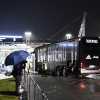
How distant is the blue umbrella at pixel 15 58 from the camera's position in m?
14.5

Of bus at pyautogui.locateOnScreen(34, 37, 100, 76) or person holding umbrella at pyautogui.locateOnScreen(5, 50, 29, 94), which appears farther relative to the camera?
bus at pyautogui.locateOnScreen(34, 37, 100, 76)

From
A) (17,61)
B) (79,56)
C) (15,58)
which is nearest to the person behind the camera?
(15,58)

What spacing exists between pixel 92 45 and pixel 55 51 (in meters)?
5.42

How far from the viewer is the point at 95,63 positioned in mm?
27609

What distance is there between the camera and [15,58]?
14.7 metres

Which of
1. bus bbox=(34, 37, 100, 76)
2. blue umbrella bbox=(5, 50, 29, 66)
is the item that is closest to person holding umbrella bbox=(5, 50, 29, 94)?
blue umbrella bbox=(5, 50, 29, 66)

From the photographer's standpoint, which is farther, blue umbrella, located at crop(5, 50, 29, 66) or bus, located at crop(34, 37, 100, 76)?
bus, located at crop(34, 37, 100, 76)

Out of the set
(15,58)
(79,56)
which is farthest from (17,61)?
(79,56)

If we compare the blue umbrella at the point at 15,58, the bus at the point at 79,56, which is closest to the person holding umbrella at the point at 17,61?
the blue umbrella at the point at 15,58

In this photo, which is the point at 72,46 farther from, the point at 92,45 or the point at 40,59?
the point at 40,59

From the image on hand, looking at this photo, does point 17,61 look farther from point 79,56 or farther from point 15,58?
point 79,56

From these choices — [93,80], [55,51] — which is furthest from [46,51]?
[93,80]

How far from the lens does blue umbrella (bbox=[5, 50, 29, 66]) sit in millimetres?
14469

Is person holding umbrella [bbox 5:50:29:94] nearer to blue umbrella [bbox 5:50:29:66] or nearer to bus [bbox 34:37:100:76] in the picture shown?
blue umbrella [bbox 5:50:29:66]
